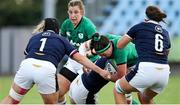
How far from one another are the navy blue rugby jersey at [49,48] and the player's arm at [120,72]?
0.82 metres

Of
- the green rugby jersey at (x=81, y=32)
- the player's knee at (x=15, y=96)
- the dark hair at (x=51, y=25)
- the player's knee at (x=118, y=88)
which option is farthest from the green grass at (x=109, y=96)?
the dark hair at (x=51, y=25)

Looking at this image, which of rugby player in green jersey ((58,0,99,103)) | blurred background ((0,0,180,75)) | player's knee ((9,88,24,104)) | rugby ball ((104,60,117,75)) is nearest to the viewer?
player's knee ((9,88,24,104))

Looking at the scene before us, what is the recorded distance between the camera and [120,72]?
36.9 ft

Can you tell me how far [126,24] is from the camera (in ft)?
97.8

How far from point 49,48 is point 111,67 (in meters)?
1.25

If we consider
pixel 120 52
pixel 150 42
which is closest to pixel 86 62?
pixel 120 52

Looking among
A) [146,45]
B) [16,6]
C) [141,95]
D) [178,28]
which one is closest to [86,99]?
[141,95]

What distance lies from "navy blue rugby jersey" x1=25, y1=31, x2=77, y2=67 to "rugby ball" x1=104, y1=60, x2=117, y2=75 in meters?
0.83

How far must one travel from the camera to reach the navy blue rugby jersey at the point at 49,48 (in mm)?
10766

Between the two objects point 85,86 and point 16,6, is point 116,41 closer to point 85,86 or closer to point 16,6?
point 85,86

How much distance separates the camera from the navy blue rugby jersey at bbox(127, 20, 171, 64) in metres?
10.7

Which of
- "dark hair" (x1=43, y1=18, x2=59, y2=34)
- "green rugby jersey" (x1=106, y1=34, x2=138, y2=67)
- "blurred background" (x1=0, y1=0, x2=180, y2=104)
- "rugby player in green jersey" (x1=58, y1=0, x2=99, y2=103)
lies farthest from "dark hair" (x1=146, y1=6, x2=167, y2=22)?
"blurred background" (x1=0, y1=0, x2=180, y2=104)

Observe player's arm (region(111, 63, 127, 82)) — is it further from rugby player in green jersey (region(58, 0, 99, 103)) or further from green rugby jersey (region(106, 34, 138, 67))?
rugby player in green jersey (region(58, 0, 99, 103))

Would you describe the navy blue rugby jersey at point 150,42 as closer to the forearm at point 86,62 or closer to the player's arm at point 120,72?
the player's arm at point 120,72
